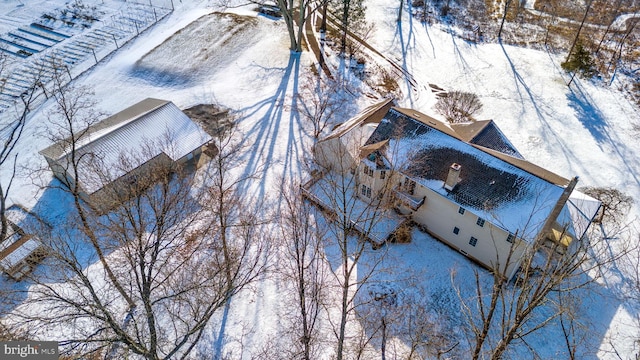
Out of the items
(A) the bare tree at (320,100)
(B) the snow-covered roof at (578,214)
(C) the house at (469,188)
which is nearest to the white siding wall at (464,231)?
(C) the house at (469,188)

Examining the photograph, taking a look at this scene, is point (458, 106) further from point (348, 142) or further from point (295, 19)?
point (295, 19)

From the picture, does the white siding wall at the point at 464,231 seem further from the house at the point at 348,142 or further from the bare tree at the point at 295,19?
the bare tree at the point at 295,19

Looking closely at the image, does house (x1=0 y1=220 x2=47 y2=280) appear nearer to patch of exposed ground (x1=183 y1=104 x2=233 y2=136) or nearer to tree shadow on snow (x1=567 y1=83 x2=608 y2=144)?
patch of exposed ground (x1=183 y1=104 x2=233 y2=136)

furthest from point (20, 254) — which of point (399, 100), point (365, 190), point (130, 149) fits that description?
point (399, 100)

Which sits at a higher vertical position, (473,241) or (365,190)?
(365,190)

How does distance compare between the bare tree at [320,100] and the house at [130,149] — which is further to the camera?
the bare tree at [320,100]

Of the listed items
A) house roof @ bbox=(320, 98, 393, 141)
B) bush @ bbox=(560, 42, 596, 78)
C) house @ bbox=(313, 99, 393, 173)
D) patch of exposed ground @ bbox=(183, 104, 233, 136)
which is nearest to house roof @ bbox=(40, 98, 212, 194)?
patch of exposed ground @ bbox=(183, 104, 233, 136)
